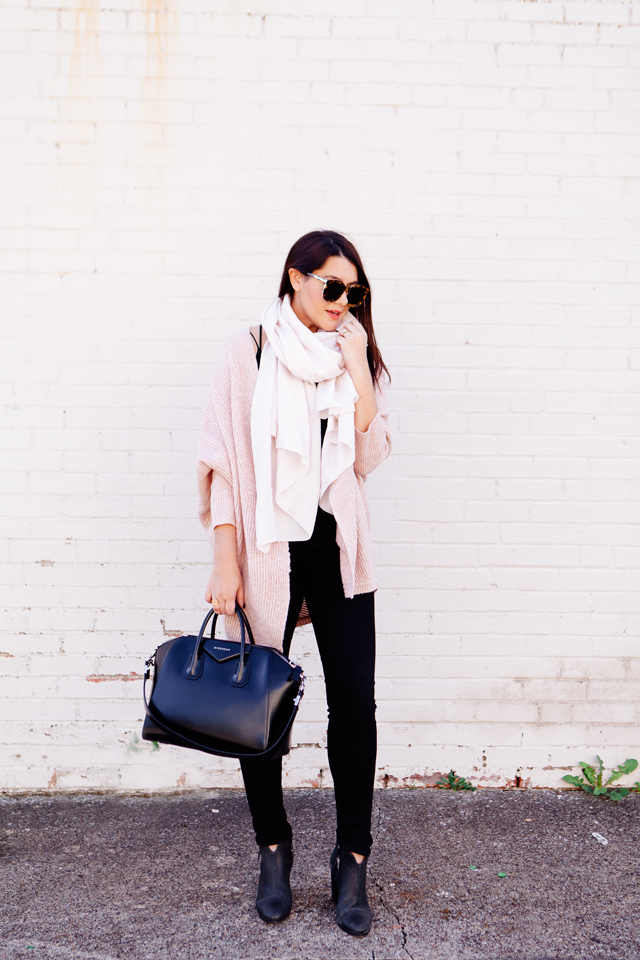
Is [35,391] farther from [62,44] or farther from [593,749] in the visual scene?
[593,749]

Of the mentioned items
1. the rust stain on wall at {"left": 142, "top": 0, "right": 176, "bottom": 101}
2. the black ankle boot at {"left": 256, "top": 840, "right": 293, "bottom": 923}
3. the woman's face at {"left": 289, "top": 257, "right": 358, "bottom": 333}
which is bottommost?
the black ankle boot at {"left": 256, "top": 840, "right": 293, "bottom": 923}

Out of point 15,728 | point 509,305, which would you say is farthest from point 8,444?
point 509,305

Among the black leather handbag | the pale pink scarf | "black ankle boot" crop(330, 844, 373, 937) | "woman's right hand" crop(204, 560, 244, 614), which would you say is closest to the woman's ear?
the pale pink scarf

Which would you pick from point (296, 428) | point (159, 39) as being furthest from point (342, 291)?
point (159, 39)

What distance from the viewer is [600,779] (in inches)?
121

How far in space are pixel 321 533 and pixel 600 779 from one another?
194 cm

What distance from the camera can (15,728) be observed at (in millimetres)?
3057

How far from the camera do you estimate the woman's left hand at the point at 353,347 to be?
207 centimetres

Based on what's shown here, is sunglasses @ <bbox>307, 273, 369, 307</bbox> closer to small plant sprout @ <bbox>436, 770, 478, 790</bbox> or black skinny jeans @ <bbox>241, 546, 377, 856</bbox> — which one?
black skinny jeans @ <bbox>241, 546, 377, 856</bbox>

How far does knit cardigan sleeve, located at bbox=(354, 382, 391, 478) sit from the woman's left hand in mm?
160

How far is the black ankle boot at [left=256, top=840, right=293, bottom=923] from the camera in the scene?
2127 millimetres

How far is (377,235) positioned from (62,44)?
1540mm

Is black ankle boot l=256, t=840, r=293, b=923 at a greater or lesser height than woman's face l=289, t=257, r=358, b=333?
lesser

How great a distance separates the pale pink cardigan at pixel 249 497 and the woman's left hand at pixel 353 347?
0.57ft
